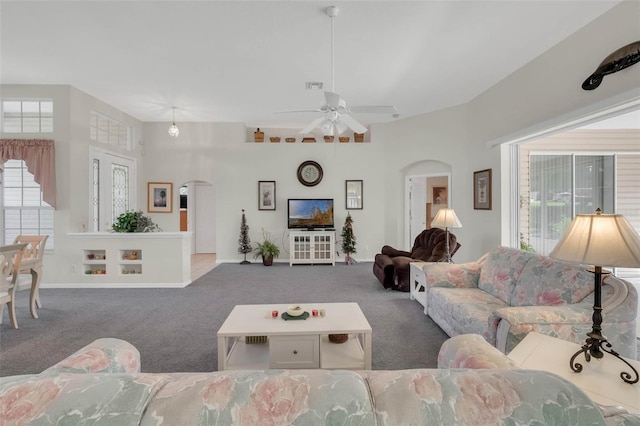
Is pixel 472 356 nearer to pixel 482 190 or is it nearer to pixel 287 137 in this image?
pixel 482 190

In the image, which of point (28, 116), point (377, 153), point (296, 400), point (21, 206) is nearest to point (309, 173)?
point (377, 153)

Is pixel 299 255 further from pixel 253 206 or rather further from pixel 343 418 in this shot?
pixel 343 418

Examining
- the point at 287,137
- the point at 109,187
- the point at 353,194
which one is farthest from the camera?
the point at 287,137

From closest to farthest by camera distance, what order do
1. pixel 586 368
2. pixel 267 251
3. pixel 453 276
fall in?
1. pixel 586 368
2. pixel 453 276
3. pixel 267 251

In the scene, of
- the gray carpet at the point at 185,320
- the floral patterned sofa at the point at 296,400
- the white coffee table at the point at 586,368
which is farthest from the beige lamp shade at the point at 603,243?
the gray carpet at the point at 185,320

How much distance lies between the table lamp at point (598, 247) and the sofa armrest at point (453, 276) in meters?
1.95

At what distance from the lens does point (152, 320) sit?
11.6 feet

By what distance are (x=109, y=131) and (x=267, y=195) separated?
10.9ft

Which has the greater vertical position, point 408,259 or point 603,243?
point 603,243

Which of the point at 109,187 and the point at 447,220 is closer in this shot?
the point at 447,220

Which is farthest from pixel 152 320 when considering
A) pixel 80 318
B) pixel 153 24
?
pixel 153 24

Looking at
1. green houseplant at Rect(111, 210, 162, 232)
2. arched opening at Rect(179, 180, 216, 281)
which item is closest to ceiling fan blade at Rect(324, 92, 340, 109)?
green houseplant at Rect(111, 210, 162, 232)

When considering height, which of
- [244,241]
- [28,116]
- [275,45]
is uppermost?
[275,45]

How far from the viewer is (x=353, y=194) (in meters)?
7.22
